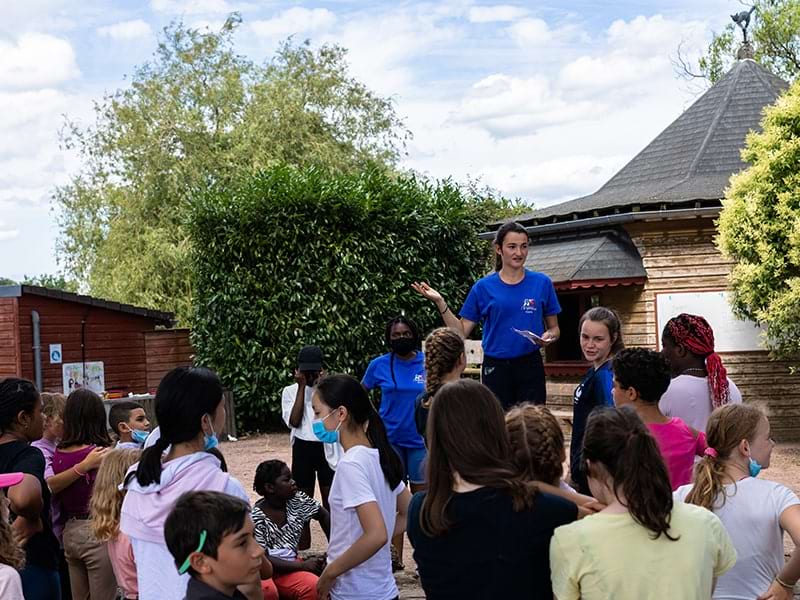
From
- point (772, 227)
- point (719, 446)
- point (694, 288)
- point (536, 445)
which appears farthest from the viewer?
point (694, 288)

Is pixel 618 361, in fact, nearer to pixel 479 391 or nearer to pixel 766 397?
pixel 479 391

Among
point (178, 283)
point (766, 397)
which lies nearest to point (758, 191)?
point (766, 397)

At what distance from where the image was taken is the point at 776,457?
1470 cm

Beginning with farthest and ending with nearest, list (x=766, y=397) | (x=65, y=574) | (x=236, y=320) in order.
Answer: (x=236, y=320) < (x=766, y=397) < (x=65, y=574)

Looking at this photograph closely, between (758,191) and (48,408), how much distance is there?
436 inches

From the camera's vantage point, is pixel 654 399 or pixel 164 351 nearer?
pixel 654 399

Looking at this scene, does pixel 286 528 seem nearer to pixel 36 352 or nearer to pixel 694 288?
pixel 694 288

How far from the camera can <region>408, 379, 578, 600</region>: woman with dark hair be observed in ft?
10.6

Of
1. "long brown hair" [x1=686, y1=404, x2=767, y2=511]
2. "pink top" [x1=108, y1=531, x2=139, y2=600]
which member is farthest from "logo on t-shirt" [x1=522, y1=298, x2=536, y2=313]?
"pink top" [x1=108, y1=531, x2=139, y2=600]

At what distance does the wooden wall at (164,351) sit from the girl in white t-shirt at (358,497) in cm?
1739

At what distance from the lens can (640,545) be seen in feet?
10.4

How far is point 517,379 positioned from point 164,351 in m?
15.7

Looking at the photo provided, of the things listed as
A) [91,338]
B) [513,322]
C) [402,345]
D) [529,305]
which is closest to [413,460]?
[402,345]

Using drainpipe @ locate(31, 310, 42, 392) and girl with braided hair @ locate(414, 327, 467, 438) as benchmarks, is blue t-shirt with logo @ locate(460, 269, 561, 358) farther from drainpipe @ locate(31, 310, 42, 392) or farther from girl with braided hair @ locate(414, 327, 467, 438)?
drainpipe @ locate(31, 310, 42, 392)
